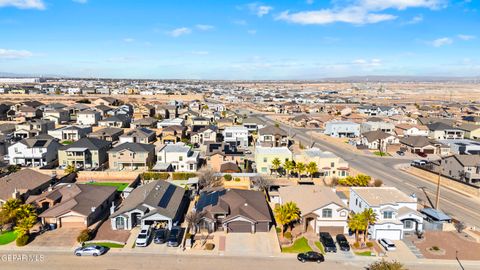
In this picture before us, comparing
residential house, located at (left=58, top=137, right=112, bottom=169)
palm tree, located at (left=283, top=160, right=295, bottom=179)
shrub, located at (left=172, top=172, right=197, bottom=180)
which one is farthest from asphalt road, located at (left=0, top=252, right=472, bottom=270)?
residential house, located at (left=58, top=137, right=112, bottom=169)

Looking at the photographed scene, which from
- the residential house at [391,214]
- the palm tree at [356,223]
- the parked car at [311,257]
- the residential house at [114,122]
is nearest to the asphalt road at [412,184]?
the residential house at [391,214]

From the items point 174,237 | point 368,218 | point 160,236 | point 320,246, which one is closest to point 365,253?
point 368,218

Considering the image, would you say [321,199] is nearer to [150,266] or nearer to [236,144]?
[150,266]

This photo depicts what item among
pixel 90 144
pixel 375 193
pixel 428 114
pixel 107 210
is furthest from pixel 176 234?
pixel 428 114

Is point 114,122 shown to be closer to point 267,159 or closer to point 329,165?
point 267,159

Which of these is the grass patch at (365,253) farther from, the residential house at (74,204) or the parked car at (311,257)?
the residential house at (74,204)

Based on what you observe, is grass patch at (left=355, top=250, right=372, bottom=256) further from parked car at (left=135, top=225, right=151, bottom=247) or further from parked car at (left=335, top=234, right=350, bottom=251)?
parked car at (left=135, top=225, right=151, bottom=247)
